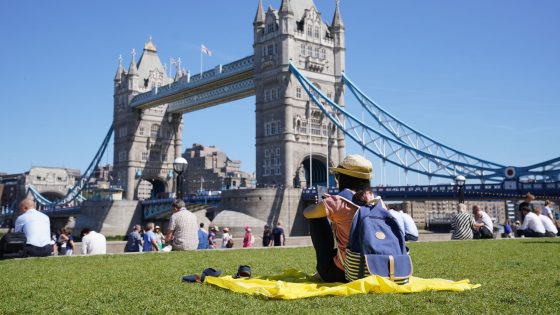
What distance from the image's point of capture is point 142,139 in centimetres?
7294

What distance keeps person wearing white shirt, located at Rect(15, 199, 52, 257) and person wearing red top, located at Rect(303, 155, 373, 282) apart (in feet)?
21.8

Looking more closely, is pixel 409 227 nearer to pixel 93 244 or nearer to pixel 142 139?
pixel 93 244

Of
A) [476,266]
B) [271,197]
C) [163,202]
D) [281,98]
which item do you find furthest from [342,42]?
[476,266]

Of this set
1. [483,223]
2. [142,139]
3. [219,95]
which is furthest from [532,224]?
[142,139]

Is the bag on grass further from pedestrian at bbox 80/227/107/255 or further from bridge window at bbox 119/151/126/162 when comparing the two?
bridge window at bbox 119/151/126/162

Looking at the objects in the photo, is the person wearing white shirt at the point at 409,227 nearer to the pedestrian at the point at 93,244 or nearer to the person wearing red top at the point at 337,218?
the pedestrian at the point at 93,244

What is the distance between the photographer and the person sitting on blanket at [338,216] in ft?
18.9

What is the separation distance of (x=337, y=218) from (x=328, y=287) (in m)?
0.69

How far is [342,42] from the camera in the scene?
55625 millimetres

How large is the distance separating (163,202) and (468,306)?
192ft

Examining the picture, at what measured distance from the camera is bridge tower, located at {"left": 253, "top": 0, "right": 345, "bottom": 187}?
51.2 m

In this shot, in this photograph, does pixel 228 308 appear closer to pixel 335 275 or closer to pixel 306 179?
pixel 335 275

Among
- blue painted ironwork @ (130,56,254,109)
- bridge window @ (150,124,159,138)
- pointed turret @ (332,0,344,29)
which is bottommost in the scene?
bridge window @ (150,124,159,138)

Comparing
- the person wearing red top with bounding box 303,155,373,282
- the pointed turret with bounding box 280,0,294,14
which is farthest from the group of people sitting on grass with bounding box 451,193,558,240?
the pointed turret with bounding box 280,0,294,14
